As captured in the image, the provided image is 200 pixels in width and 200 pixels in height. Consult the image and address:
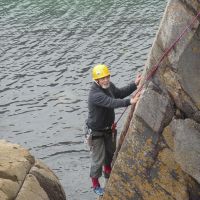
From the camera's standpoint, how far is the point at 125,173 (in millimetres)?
14547

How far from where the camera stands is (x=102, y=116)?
16.1 metres

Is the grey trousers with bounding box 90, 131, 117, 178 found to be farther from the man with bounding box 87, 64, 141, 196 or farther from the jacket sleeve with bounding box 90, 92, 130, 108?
the jacket sleeve with bounding box 90, 92, 130, 108

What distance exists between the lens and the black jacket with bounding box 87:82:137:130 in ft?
49.0

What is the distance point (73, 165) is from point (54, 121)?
5827mm

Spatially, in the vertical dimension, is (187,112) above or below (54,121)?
above

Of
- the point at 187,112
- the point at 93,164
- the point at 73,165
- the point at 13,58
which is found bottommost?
the point at 13,58

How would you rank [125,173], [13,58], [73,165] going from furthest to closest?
1. [13,58]
2. [73,165]
3. [125,173]

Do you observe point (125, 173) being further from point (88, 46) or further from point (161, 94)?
point (88, 46)

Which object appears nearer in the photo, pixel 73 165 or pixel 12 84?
pixel 73 165

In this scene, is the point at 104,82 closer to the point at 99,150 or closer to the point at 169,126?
the point at 99,150

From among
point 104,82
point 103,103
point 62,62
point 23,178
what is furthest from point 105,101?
Answer: point 62,62

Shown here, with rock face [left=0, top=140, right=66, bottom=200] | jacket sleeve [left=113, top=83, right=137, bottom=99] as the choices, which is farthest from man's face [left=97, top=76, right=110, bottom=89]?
rock face [left=0, top=140, right=66, bottom=200]

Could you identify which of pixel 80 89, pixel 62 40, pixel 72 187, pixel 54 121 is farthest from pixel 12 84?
pixel 72 187

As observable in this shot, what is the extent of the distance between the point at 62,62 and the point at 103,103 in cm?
2376
